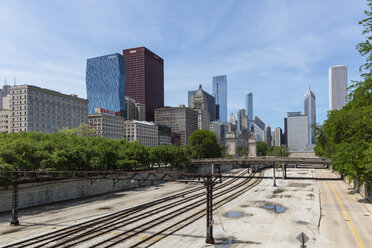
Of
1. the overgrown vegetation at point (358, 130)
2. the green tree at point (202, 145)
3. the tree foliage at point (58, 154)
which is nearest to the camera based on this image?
the overgrown vegetation at point (358, 130)

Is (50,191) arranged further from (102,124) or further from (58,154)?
(102,124)

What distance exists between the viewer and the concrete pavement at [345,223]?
26609mm

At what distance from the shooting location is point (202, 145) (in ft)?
420

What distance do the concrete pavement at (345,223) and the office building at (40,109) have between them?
513 ft

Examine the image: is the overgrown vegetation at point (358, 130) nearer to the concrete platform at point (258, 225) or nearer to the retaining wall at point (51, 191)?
the concrete platform at point (258, 225)

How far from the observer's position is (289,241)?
88.6 ft

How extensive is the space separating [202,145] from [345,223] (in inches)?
3756

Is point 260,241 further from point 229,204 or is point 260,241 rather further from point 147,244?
point 229,204

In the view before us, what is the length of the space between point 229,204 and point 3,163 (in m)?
37.1

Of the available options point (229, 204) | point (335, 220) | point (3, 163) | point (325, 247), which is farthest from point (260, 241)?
point (3, 163)

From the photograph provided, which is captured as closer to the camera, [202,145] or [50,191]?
[50,191]

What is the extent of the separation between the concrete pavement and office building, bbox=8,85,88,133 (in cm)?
15632

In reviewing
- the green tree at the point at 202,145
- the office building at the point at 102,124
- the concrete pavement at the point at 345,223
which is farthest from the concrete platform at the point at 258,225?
the office building at the point at 102,124

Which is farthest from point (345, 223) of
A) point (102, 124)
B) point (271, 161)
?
point (102, 124)
